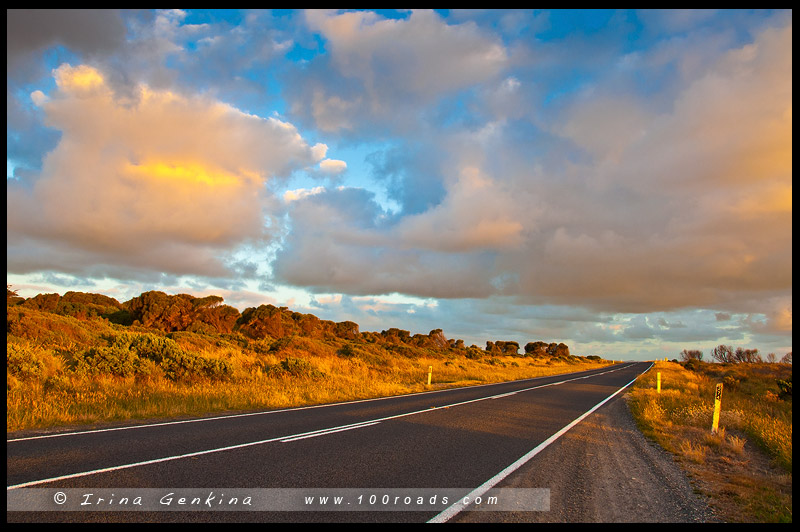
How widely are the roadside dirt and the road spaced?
0.03 meters

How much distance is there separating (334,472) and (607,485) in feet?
12.6

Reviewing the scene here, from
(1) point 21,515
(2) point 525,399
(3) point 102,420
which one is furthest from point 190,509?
(2) point 525,399

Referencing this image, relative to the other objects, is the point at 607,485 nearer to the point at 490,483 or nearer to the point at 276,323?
the point at 490,483

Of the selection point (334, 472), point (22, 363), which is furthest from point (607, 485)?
point (22, 363)

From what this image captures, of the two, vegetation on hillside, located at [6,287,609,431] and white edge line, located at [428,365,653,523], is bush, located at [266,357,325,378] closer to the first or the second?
vegetation on hillside, located at [6,287,609,431]

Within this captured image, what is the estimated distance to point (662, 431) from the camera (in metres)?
11.0

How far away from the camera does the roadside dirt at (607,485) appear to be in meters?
4.92

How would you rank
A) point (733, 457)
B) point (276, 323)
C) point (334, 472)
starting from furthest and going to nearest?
point (276, 323) → point (733, 457) → point (334, 472)

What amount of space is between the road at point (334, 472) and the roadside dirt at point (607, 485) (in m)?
0.03

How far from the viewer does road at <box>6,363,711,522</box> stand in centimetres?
467

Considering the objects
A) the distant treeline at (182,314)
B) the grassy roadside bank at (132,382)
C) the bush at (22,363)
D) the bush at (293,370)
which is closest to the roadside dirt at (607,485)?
the grassy roadside bank at (132,382)

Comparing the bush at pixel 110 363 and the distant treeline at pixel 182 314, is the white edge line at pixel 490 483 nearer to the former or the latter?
the bush at pixel 110 363

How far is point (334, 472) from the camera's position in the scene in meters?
5.95

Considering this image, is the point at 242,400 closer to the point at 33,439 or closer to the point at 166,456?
the point at 33,439
